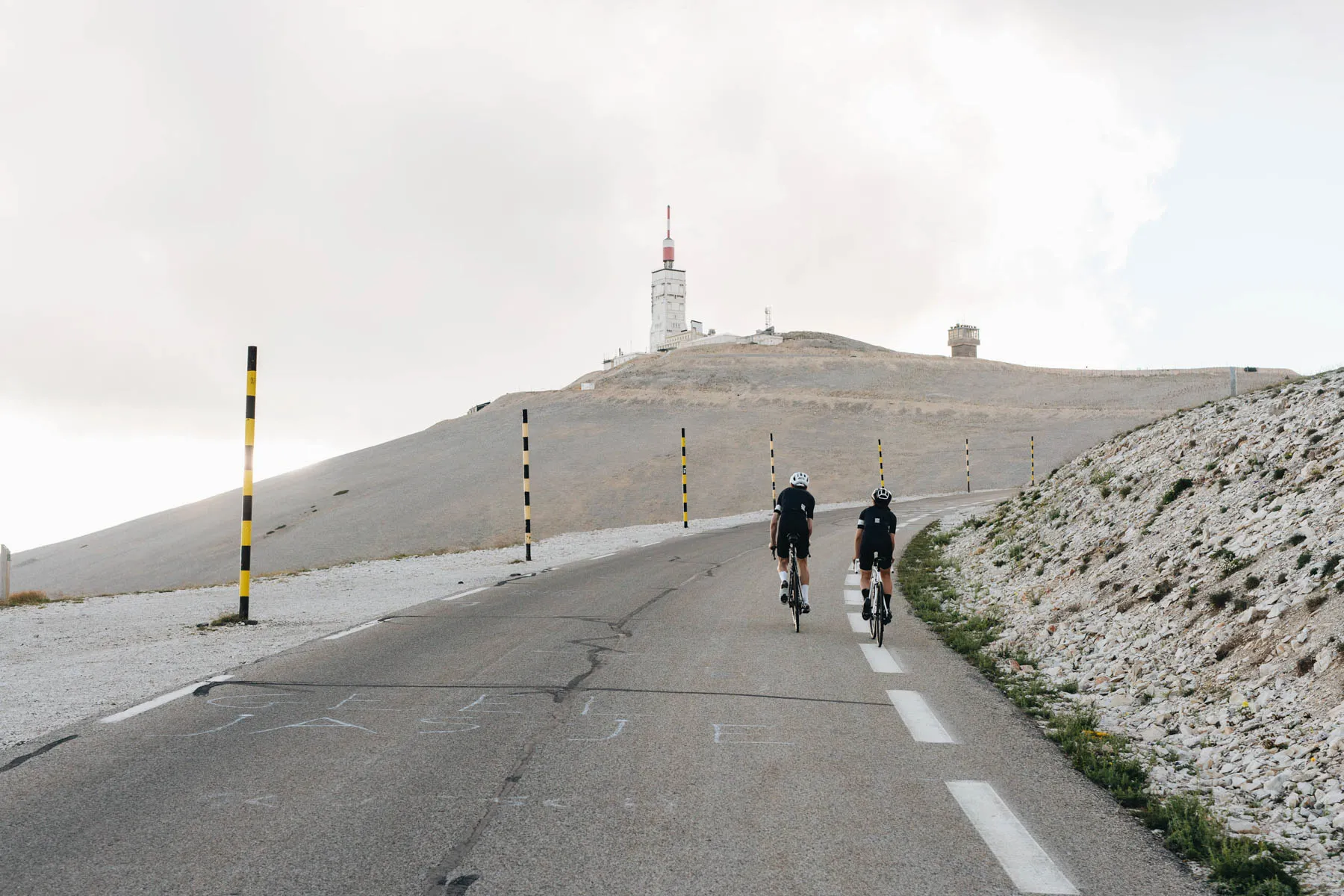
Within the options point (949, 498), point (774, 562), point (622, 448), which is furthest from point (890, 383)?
point (774, 562)

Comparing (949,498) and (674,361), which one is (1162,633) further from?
(674,361)

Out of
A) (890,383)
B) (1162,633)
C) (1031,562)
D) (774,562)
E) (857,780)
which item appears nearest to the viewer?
(857,780)

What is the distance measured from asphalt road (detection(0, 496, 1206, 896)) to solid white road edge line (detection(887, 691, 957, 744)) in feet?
0.09

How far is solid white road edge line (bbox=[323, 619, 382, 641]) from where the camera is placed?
1071 centimetres

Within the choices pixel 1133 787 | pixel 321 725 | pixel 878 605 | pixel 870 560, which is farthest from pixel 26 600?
pixel 1133 787

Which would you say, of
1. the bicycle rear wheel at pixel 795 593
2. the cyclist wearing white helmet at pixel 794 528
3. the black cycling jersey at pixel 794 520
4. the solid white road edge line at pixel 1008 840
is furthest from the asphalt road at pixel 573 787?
the black cycling jersey at pixel 794 520

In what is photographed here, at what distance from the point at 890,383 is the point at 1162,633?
8598 cm

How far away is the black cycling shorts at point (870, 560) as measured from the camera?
10.6 metres

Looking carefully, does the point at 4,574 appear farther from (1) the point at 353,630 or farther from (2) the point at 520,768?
(2) the point at 520,768

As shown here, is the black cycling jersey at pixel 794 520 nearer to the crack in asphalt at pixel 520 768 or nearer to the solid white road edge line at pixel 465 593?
the crack in asphalt at pixel 520 768

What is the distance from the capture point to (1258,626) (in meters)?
7.35

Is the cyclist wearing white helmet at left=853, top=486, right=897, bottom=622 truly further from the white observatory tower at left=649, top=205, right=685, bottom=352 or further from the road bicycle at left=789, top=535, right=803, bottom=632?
the white observatory tower at left=649, top=205, right=685, bottom=352

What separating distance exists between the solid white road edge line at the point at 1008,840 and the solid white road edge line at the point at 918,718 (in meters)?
0.95

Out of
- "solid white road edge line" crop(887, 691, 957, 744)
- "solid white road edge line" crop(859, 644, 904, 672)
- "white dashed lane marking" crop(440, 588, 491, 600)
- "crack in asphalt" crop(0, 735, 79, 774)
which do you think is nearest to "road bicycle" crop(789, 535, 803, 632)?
"solid white road edge line" crop(859, 644, 904, 672)
